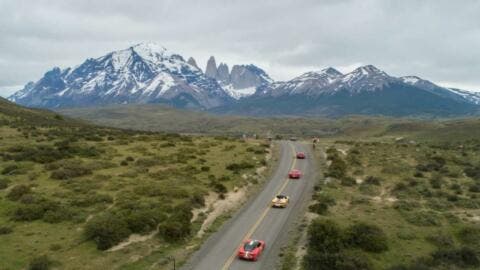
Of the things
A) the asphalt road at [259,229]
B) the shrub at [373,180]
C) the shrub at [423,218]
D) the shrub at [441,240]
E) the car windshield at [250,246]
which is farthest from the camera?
the shrub at [373,180]

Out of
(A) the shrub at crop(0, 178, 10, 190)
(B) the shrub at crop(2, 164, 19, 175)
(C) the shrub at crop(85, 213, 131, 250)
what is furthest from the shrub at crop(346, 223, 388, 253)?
(B) the shrub at crop(2, 164, 19, 175)

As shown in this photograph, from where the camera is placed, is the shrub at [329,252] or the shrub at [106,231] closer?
the shrub at [329,252]

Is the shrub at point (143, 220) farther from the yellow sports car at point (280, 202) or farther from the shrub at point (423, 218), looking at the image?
the shrub at point (423, 218)

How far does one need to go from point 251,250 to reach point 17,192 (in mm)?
24085

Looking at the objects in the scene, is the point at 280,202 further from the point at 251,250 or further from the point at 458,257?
the point at 458,257

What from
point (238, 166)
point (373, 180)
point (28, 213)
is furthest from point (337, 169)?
point (28, 213)

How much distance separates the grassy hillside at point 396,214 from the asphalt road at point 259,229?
8.22ft

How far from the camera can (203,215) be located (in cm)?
4219

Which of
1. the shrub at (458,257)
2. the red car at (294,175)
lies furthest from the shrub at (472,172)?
the shrub at (458,257)

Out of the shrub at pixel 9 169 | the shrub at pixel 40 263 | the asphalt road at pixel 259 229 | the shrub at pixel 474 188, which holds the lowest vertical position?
the asphalt road at pixel 259 229

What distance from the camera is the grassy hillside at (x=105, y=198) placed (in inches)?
1231

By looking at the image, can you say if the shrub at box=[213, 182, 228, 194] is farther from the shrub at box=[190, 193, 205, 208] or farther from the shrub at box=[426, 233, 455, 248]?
the shrub at box=[426, 233, 455, 248]

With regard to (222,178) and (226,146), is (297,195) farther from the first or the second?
(226,146)

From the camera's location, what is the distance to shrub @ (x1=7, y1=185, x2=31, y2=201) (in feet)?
132
